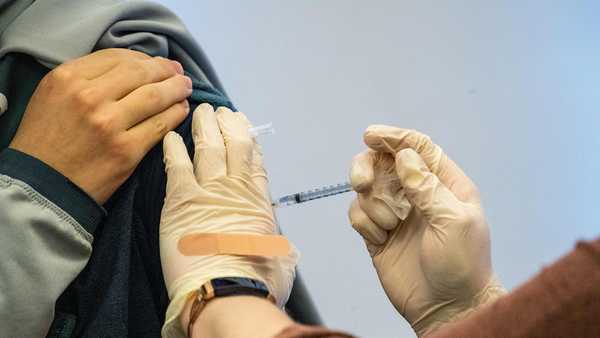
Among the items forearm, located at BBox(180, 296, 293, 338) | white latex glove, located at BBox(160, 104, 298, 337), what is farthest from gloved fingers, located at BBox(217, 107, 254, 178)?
forearm, located at BBox(180, 296, 293, 338)

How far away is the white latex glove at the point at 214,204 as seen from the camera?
76 cm

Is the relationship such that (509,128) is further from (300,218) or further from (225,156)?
(225,156)

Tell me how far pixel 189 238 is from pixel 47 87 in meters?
0.28

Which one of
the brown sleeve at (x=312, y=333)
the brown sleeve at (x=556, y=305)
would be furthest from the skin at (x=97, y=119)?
the brown sleeve at (x=556, y=305)

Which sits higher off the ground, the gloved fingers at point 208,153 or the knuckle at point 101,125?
the knuckle at point 101,125

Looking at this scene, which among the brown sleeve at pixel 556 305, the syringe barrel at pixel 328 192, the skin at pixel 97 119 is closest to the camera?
the brown sleeve at pixel 556 305

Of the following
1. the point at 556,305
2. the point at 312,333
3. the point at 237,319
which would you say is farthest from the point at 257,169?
the point at 556,305

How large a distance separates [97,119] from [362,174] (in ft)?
1.23

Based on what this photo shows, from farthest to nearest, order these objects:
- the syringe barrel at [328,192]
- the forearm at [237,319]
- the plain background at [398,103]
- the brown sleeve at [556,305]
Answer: the plain background at [398,103] → the syringe barrel at [328,192] → the forearm at [237,319] → the brown sleeve at [556,305]

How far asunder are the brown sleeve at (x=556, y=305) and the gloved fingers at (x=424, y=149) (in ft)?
1.66

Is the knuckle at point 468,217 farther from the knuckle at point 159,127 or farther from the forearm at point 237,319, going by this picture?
the knuckle at point 159,127

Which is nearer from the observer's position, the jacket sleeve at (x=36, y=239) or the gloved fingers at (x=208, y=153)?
the jacket sleeve at (x=36, y=239)

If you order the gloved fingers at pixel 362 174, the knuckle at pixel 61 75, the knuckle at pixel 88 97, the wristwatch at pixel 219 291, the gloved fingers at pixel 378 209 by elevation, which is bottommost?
the wristwatch at pixel 219 291

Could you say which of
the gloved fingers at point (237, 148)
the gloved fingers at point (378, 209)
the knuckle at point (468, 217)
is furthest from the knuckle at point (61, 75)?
the knuckle at point (468, 217)
